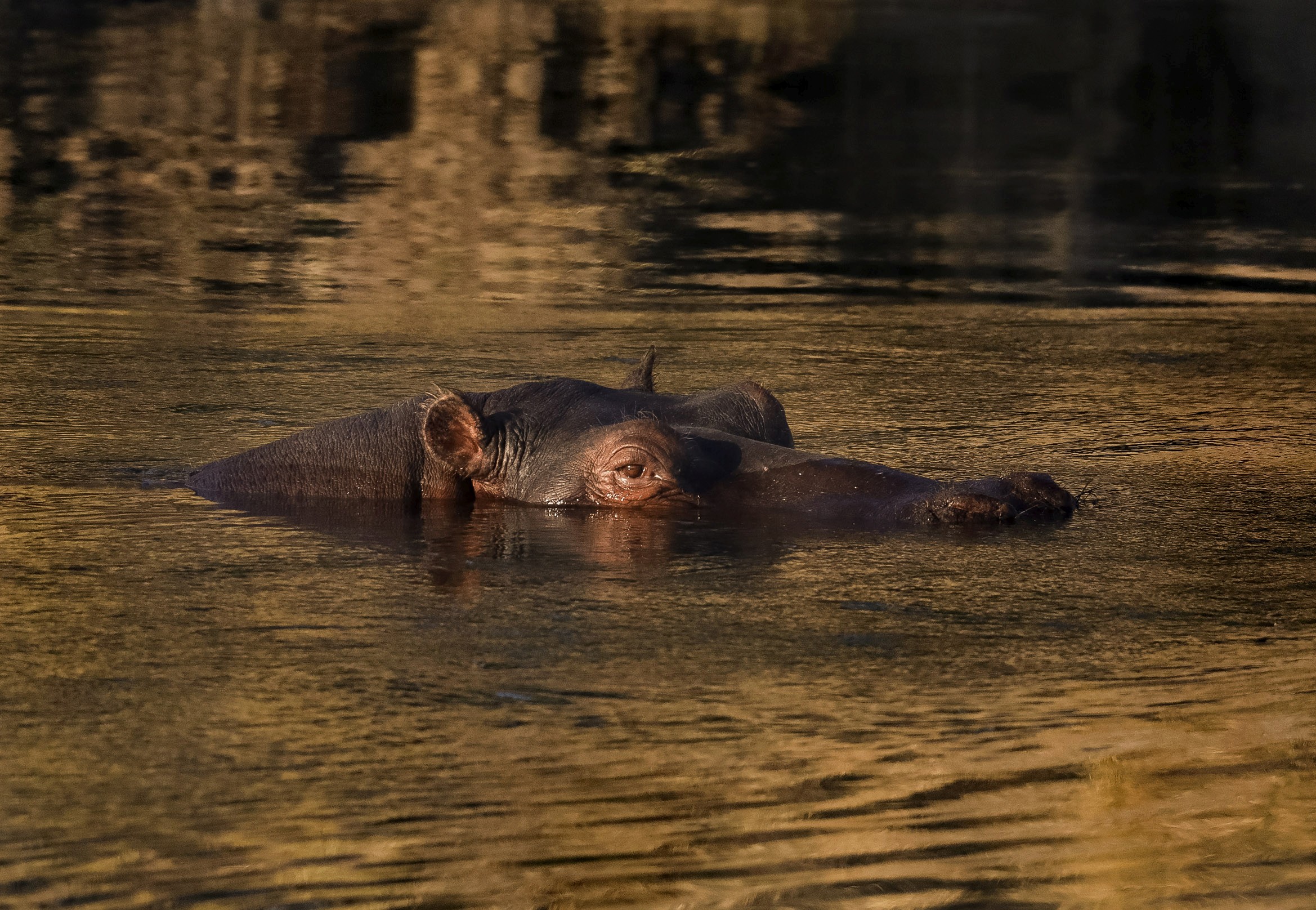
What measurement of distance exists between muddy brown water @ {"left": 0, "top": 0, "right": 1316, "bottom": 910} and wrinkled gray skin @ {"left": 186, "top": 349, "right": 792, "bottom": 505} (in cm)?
18

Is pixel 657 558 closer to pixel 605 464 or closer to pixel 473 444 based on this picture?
pixel 605 464

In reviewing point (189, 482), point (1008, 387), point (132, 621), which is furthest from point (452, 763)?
point (1008, 387)

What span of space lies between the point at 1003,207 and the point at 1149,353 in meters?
5.99

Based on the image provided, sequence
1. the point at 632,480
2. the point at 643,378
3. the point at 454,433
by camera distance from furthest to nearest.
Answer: the point at 643,378
the point at 454,433
the point at 632,480

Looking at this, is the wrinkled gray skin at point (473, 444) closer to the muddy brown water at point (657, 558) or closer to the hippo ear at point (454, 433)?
the hippo ear at point (454, 433)

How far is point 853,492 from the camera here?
21.5 ft

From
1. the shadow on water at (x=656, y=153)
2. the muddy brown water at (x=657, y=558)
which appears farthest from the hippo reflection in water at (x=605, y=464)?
the shadow on water at (x=656, y=153)

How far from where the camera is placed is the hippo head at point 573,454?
6.63 meters

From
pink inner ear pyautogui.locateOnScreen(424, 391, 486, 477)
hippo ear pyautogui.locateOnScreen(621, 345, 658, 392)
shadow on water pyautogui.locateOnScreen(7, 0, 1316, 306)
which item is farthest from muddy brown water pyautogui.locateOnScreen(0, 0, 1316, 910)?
hippo ear pyautogui.locateOnScreen(621, 345, 658, 392)

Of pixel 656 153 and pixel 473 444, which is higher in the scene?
pixel 656 153

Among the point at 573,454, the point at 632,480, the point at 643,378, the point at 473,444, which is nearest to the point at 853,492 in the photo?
the point at 632,480

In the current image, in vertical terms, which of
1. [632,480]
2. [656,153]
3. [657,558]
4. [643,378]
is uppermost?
[656,153]

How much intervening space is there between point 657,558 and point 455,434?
1160 millimetres

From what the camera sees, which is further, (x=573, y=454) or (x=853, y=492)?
(x=573, y=454)
